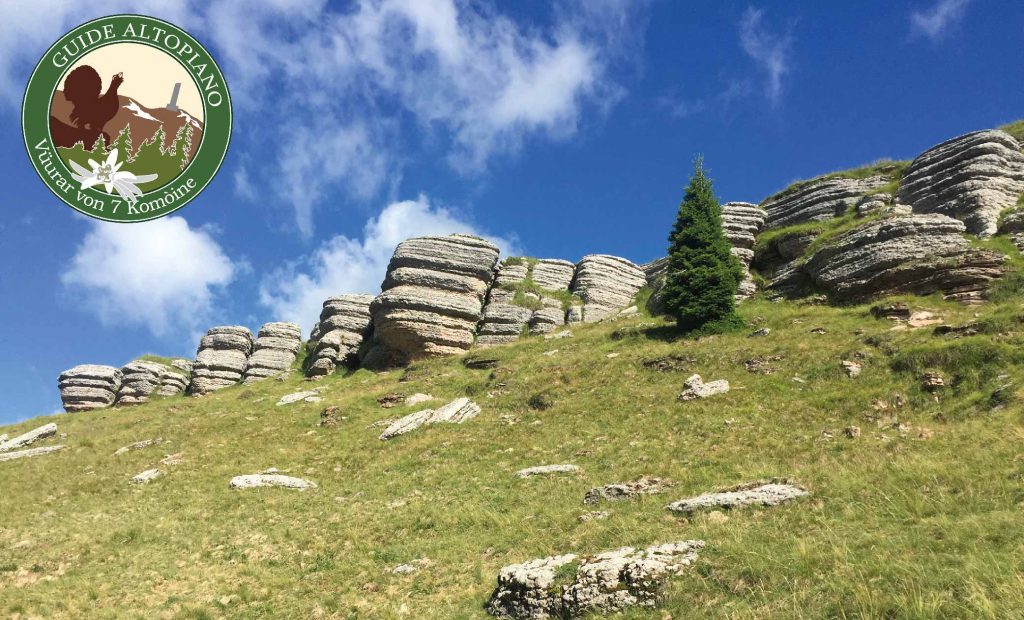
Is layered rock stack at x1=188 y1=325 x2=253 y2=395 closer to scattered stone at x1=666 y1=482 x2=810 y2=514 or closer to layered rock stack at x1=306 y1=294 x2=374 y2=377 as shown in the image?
layered rock stack at x1=306 y1=294 x2=374 y2=377

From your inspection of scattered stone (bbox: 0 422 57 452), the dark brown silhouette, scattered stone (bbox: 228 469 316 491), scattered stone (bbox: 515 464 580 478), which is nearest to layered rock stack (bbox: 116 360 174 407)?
scattered stone (bbox: 0 422 57 452)

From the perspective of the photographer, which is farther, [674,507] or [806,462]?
[806,462]

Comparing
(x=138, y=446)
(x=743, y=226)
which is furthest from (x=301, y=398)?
(x=743, y=226)

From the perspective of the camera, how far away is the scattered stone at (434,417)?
27906 millimetres

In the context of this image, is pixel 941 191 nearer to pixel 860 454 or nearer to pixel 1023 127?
pixel 1023 127

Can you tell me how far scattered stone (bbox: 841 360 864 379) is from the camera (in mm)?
22844

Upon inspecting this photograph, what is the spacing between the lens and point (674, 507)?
13172mm

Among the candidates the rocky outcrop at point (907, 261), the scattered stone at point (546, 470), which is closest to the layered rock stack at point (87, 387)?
the scattered stone at point (546, 470)

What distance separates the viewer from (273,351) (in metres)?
65.0

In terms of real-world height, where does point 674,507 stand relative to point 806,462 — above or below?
below

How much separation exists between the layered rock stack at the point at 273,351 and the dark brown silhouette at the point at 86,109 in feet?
161

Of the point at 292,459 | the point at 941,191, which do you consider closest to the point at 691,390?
the point at 292,459

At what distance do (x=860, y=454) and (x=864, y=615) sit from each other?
Answer: 33.3 ft

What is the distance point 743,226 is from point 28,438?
6257cm
